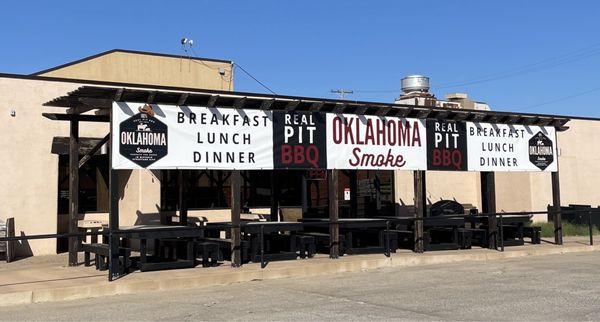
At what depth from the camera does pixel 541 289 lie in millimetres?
10172

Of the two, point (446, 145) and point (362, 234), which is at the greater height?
point (446, 145)

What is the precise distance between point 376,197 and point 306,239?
366 inches

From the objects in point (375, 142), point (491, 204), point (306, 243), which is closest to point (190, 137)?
point (306, 243)

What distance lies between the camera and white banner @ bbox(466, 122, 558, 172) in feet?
52.4

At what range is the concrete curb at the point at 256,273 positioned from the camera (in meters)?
9.80

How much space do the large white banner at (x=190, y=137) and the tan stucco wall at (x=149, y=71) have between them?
38.3 ft

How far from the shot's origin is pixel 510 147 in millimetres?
16531

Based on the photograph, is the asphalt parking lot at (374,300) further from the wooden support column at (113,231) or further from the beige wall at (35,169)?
the beige wall at (35,169)

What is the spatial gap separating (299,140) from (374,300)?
497 cm

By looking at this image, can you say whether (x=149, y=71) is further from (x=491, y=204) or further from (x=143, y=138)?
(x=491, y=204)

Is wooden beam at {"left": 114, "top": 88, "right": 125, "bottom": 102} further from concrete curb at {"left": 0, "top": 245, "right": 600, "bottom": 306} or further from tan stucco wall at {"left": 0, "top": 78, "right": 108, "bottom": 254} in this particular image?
tan stucco wall at {"left": 0, "top": 78, "right": 108, "bottom": 254}

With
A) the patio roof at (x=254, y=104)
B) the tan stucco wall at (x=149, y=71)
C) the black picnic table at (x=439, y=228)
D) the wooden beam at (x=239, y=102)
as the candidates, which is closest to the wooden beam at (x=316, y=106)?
the patio roof at (x=254, y=104)

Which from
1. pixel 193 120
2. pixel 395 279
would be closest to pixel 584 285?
pixel 395 279

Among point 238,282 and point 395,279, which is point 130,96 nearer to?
point 238,282
